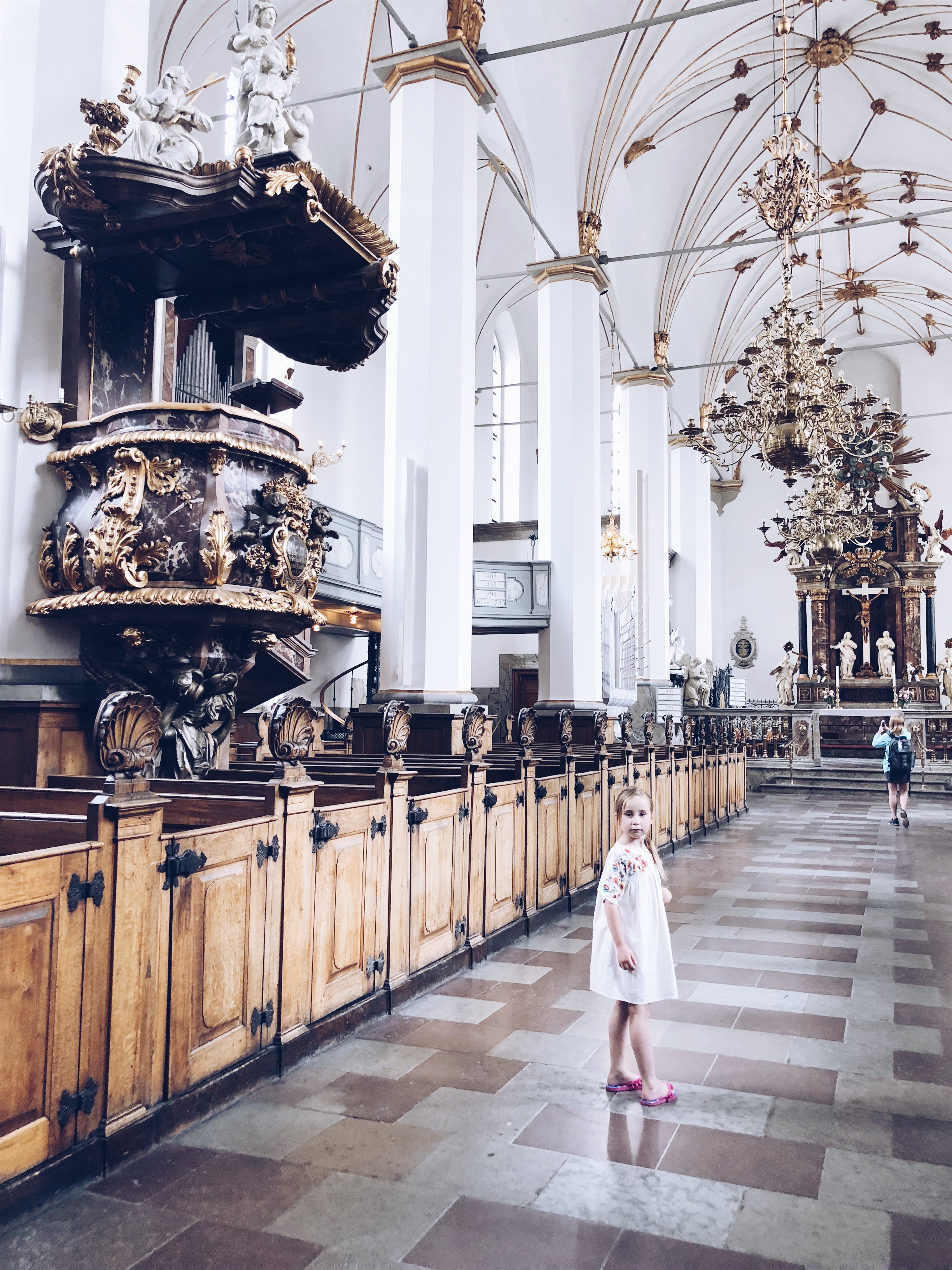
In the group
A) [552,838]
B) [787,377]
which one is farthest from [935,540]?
[552,838]

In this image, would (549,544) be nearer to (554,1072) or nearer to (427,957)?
(427,957)

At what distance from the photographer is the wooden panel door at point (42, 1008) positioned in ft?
8.14

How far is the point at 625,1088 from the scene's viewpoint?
346 centimetres

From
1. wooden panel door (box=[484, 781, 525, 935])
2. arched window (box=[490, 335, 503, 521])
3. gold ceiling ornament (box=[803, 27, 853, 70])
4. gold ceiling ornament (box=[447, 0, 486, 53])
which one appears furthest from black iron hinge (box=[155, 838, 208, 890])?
arched window (box=[490, 335, 503, 521])

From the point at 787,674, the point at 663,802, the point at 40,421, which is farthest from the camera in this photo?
the point at 787,674

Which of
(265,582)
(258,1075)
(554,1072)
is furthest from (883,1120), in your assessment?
(265,582)

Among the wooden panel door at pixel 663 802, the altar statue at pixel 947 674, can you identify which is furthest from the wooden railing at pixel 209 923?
the altar statue at pixel 947 674

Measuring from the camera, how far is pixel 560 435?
13.2 m

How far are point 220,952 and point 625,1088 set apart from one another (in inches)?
57.0

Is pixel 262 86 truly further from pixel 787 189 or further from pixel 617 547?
pixel 617 547

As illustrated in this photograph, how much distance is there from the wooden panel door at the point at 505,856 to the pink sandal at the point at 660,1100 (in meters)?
2.09

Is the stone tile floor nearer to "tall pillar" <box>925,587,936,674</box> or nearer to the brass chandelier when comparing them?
the brass chandelier

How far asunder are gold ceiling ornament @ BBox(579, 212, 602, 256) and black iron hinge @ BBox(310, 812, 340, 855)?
11.3 m

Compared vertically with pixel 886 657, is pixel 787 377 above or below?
above
